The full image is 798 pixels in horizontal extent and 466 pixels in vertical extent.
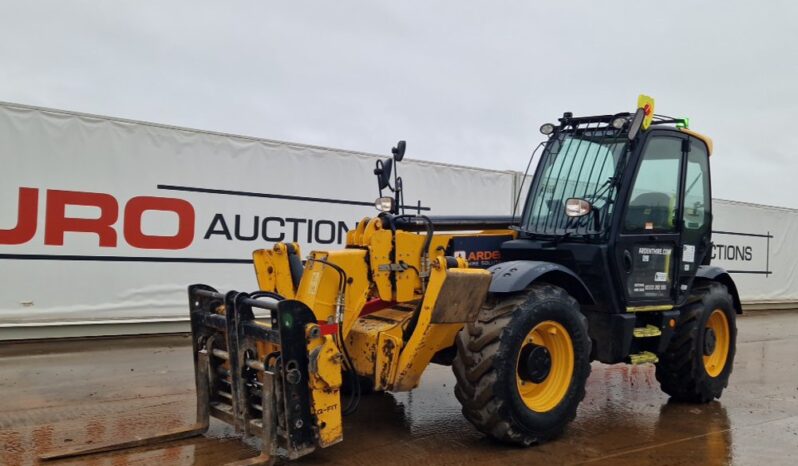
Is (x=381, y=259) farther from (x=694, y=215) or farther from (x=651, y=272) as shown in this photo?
(x=694, y=215)

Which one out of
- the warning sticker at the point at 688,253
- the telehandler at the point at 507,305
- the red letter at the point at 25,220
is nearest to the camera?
the telehandler at the point at 507,305

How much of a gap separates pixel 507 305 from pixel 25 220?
20.7ft

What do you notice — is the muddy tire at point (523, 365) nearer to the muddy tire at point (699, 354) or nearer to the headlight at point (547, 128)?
the muddy tire at point (699, 354)

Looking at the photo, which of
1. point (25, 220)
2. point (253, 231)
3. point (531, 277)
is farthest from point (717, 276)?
point (25, 220)

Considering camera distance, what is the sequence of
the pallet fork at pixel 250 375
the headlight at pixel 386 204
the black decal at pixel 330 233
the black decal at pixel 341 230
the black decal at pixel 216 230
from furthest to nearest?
the black decal at pixel 341 230
the black decal at pixel 330 233
the black decal at pixel 216 230
the headlight at pixel 386 204
the pallet fork at pixel 250 375

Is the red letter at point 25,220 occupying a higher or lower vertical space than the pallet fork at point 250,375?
higher

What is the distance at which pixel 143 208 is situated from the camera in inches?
357

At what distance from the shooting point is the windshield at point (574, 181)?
19.1 ft

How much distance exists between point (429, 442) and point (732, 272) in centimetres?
1313

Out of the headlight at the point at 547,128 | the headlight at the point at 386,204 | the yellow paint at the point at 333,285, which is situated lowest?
the yellow paint at the point at 333,285

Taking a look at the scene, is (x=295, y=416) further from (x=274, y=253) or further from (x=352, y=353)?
(x=274, y=253)

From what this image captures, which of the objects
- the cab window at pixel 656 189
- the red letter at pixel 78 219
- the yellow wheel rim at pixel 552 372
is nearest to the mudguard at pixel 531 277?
the yellow wheel rim at pixel 552 372

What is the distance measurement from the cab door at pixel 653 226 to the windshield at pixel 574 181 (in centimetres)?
19

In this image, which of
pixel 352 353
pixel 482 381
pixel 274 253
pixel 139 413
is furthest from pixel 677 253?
pixel 139 413
